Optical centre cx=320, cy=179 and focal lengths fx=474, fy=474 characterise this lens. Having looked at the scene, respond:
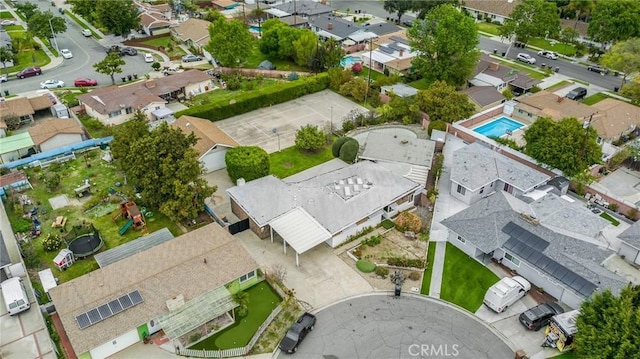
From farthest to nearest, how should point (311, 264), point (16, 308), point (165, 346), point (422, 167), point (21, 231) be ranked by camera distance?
point (422, 167), point (21, 231), point (311, 264), point (16, 308), point (165, 346)

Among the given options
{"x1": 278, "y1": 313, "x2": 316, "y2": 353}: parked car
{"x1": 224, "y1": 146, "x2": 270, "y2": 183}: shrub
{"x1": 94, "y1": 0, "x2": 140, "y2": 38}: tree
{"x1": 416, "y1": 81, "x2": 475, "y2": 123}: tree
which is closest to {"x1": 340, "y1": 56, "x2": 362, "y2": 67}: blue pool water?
{"x1": 416, "y1": 81, "x2": 475, "y2": 123}: tree

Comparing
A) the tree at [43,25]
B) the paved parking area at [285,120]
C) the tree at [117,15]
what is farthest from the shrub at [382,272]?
the tree at [43,25]

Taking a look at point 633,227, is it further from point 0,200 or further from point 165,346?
point 0,200

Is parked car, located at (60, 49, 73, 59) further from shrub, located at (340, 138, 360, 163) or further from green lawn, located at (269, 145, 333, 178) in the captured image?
shrub, located at (340, 138, 360, 163)

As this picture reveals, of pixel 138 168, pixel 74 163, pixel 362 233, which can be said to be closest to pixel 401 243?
pixel 362 233

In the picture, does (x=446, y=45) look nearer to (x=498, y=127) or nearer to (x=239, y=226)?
(x=498, y=127)

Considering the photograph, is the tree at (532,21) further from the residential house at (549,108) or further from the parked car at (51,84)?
the parked car at (51,84)
